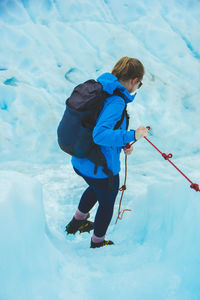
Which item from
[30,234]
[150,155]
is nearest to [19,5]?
[150,155]

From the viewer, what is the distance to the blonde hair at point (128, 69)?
1.42 m

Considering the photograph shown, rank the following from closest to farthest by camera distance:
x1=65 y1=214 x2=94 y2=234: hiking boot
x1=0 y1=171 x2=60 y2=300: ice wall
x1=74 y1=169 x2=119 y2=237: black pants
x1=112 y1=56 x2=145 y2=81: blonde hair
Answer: x1=0 y1=171 x2=60 y2=300: ice wall → x1=112 y1=56 x2=145 y2=81: blonde hair → x1=74 y1=169 x2=119 y2=237: black pants → x1=65 y1=214 x2=94 y2=234: hiking boot

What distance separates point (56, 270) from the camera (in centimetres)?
142

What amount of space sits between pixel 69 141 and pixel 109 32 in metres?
4.18

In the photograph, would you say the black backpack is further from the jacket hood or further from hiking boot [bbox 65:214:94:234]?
hiking boot [bbox 65:214:94:234]

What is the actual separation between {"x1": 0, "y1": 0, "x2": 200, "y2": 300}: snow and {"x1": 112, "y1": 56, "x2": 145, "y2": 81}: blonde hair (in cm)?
70

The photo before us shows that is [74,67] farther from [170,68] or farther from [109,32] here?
[170,68]

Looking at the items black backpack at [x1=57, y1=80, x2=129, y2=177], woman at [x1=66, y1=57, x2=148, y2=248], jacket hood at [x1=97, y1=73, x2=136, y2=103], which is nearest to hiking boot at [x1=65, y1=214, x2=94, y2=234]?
woman at [x1=66, y1=57, x2=148, y2=248]

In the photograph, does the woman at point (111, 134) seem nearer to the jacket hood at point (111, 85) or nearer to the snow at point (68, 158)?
the jacket hood at point (111, 85)

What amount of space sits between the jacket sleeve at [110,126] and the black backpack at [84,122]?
5cm

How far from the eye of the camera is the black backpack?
4.40 ft

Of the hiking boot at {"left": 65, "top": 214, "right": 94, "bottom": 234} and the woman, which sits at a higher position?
the woman

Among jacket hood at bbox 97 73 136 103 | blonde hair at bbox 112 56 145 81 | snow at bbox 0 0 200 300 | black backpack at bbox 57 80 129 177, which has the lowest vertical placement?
snow at bbox 0 0 200 300

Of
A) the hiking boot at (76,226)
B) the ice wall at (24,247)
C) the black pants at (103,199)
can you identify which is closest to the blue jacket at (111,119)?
the black pants at (103,199)
